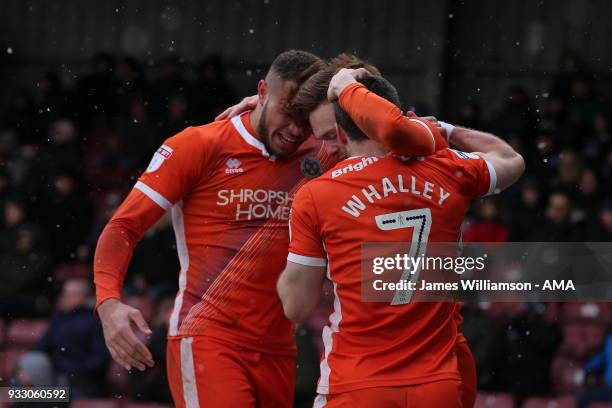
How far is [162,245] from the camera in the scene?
1066cm

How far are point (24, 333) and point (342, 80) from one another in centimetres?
741

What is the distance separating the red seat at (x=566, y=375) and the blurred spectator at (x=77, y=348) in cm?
373

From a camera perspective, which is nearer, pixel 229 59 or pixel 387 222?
pixel 387 222

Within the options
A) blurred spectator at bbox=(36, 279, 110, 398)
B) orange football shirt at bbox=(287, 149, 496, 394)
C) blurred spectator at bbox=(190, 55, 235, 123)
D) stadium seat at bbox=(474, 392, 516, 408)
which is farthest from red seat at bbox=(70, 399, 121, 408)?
orange football shirt at bbox=(287, 149, 496, 394)

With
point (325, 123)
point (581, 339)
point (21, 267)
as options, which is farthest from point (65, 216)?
point (325, 123)

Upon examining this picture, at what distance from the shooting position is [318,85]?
4.44 meters

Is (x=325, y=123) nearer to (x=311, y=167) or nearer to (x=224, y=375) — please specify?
(x=311, y=167)

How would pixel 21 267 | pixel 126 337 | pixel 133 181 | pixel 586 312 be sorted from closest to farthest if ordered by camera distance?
pixel 126 337
pixel 586 312
pixel 21 267
pixel 133 181

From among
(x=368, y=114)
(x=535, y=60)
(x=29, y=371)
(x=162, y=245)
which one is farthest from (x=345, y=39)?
(x=368, y=114)

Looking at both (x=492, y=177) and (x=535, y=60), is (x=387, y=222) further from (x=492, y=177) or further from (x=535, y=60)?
(x=535, y=60)

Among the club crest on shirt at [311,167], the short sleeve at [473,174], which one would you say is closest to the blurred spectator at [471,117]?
the club crest on shirt at [311,167]

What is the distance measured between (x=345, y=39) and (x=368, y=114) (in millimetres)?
10196

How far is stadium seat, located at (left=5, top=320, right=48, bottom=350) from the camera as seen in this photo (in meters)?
10.6

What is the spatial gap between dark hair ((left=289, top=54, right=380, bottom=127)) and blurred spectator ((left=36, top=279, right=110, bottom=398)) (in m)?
5.33
